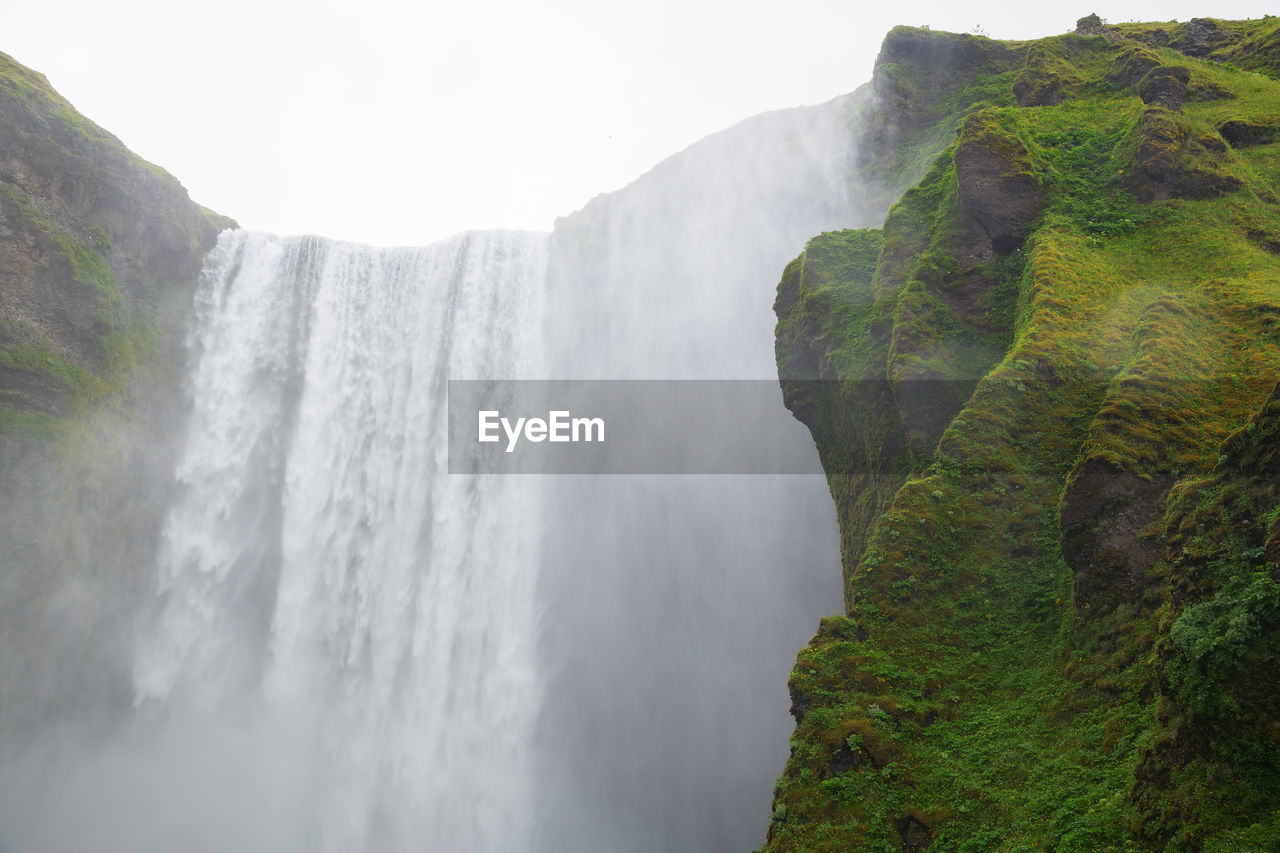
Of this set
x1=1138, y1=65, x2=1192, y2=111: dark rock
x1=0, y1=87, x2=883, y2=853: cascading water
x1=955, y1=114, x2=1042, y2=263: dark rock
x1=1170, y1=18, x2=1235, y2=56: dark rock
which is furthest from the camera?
x1=0, y1=87, x2=883, y2=853: cascading water

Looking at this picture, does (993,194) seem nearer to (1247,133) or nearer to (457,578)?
(1247,133)

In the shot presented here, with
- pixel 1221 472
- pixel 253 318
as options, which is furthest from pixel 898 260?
pixel 253 318

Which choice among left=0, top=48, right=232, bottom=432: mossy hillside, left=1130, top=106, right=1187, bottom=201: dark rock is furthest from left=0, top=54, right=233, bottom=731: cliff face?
left=1130, top=106, right=1187, bottom=201: dark rock

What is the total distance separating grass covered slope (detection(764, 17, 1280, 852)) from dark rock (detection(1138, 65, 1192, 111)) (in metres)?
0.08

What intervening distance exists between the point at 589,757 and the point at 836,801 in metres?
18.9

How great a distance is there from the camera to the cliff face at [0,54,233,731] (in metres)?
22.2

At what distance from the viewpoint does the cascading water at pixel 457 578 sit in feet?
76.1

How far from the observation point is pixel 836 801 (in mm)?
7664

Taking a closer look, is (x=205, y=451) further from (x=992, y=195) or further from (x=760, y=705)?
(x=992, y=195)

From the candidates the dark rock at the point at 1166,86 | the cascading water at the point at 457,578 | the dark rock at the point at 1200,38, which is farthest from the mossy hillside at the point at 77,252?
the dark rock at the point at 1200,38

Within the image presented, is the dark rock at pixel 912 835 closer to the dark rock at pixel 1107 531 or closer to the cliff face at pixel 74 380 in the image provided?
the dark rock at pixel 1107 531

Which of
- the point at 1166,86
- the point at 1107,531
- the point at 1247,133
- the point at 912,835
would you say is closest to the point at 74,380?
the point at 912,835

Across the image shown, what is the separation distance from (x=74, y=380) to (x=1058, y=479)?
2845 centimetres

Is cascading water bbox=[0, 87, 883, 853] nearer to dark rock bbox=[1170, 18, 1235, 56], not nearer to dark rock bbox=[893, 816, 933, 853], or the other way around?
dark rock bbox=[1170, 18, 1235, 56]
